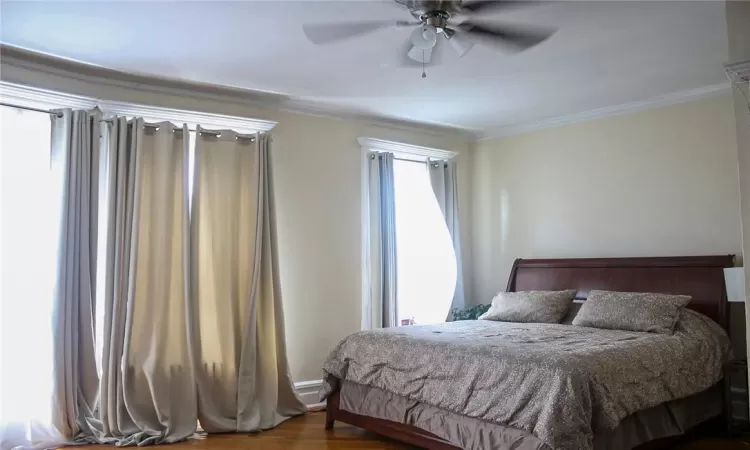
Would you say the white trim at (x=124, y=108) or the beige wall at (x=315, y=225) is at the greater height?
the white trim at (x=124, y=108)

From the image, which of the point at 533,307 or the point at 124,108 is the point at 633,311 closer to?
the point at 533,307

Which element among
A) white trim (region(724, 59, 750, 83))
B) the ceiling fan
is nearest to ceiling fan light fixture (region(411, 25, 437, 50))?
the ceiling fan

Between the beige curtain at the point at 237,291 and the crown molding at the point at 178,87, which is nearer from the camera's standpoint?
the crown molding at the point at 178,87

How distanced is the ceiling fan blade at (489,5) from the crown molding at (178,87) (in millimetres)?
2200

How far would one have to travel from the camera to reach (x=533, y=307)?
16.1ft

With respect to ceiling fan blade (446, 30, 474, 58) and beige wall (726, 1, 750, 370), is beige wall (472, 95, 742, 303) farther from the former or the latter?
ceiling fan blade (446, 30, 474, 58)

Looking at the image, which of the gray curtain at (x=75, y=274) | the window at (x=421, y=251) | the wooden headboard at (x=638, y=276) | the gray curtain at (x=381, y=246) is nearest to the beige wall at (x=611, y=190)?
the wooden headboard at (x=638, y=276)

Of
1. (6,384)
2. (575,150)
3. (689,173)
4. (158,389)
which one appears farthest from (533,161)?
(6,384)

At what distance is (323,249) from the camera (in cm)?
523

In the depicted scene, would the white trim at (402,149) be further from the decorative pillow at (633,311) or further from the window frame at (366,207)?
the decorative pillow at (633,311)

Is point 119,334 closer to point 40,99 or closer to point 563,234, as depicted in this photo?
point 40,99

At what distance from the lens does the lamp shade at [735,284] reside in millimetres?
3848

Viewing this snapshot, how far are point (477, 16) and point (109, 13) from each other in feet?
6.40

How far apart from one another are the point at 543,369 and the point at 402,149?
10.3 feet
